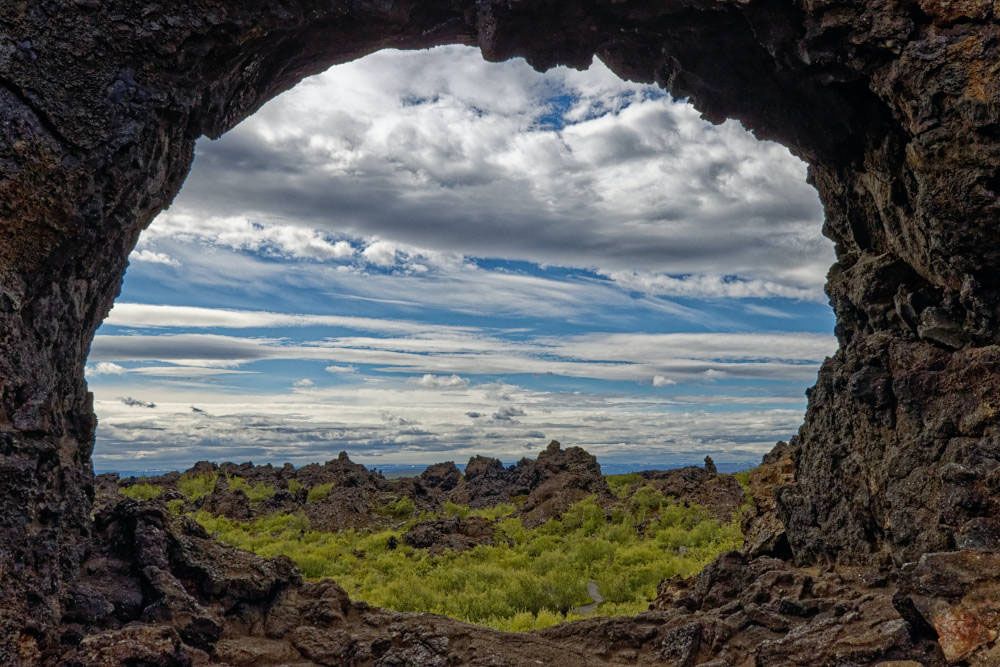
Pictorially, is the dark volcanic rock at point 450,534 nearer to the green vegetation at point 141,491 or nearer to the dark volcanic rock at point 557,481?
the dark volcanic rock at point 557,481

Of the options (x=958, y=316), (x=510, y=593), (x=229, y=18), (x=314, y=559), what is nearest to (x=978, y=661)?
(x=958, y=316)

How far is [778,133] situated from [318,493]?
3227 cm

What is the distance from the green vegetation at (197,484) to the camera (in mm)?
39594

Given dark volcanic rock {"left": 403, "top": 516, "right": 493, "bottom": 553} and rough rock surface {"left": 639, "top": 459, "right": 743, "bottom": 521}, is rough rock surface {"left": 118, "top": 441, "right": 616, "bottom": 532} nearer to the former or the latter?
rough rock surface {"left": 639, "top": 459, "right": 743, "bottom": 521}

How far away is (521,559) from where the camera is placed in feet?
75.7

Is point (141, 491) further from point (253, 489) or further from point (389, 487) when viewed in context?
point (389, 487)

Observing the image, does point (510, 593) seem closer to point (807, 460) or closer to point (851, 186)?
point (807, 460)

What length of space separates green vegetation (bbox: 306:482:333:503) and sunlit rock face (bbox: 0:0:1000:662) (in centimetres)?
2846

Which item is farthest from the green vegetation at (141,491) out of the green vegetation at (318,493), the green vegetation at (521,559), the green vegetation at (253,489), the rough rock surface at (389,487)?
the green vegetation at (318,493)

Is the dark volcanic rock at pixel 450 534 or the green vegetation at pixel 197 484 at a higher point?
the dark volcanic rock at pixel 450 534

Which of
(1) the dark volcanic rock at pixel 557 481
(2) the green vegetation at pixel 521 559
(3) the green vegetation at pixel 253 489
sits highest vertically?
(1) the dark volcanic rock at pixel 557 481

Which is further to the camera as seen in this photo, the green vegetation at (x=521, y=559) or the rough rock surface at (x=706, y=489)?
the rough rock surface at (x=706, y=489)

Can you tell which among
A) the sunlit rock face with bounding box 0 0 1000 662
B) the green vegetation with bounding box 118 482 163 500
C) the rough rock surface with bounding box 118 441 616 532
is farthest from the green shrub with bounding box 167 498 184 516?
the sunlit rock face with bounding box 0 0 1000 662

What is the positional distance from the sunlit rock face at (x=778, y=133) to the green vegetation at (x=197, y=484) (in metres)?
31.3
